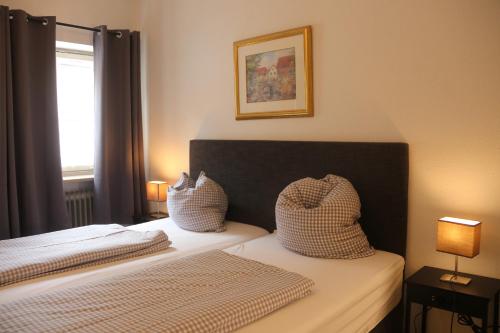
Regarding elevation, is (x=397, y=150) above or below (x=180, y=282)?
above

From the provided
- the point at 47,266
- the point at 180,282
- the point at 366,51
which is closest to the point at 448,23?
the point at 366,51

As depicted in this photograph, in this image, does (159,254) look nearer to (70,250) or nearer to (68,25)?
(70,250)

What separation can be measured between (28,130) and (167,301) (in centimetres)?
222

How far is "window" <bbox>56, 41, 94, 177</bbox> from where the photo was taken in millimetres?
3660

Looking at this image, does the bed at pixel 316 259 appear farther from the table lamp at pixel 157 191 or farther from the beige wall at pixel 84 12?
the beige wall at pixel 84 12

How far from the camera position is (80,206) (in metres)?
3.66

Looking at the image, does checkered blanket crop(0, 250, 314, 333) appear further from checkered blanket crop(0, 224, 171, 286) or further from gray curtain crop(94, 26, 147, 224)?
gray curtain crop(94, 26, 147, 224)

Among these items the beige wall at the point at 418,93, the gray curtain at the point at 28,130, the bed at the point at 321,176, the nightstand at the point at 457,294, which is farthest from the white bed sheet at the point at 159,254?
the nightstand at the point at 457,294

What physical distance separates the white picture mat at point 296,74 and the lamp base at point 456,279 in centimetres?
134

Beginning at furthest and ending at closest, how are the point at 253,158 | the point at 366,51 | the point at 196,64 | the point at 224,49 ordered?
1. the point at 196,64
2. the point at 224,49
3. the point at 253,158
4. the point at 366,51

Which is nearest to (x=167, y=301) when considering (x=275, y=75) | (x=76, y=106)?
(x=275, y=75)

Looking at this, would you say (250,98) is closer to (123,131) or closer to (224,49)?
(224,49)

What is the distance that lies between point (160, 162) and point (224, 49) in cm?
132

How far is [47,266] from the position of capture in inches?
79.2
